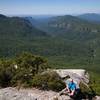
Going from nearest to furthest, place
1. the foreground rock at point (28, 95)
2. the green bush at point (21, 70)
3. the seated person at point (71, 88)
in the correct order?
1. the seated person at point (71, 88)
2. the foreground rock at point (28, 95)
3. the green bush at point (21, 70)

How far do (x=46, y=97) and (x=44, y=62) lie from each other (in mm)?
5984

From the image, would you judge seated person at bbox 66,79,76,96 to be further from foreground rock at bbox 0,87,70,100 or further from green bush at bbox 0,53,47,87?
green bush at bbox 0,53,47,87

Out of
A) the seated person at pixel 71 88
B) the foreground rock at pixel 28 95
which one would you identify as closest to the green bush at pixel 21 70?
the foreground rock at pixel 28 95

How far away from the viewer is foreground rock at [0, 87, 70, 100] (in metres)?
20.8

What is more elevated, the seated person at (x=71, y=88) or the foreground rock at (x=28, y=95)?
the seated person at (x=71, y=88)

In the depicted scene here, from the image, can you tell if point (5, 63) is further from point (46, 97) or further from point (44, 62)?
point (46, 97)

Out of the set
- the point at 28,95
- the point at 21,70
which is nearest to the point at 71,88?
the point at 28,95

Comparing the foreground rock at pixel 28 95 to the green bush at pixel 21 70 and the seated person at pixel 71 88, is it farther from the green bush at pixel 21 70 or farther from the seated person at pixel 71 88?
the green bush at pixel 21 70

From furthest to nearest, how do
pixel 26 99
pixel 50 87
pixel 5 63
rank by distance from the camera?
1. pixel 5 63
2. pixel 50 87
3. pixel 26 99

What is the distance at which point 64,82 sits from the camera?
23.4m

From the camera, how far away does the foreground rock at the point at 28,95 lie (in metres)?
20.8

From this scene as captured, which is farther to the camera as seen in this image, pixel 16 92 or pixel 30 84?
pixel 30 84

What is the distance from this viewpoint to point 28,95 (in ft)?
69.3

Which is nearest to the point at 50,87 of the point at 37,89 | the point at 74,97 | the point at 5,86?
the point at 37,89
